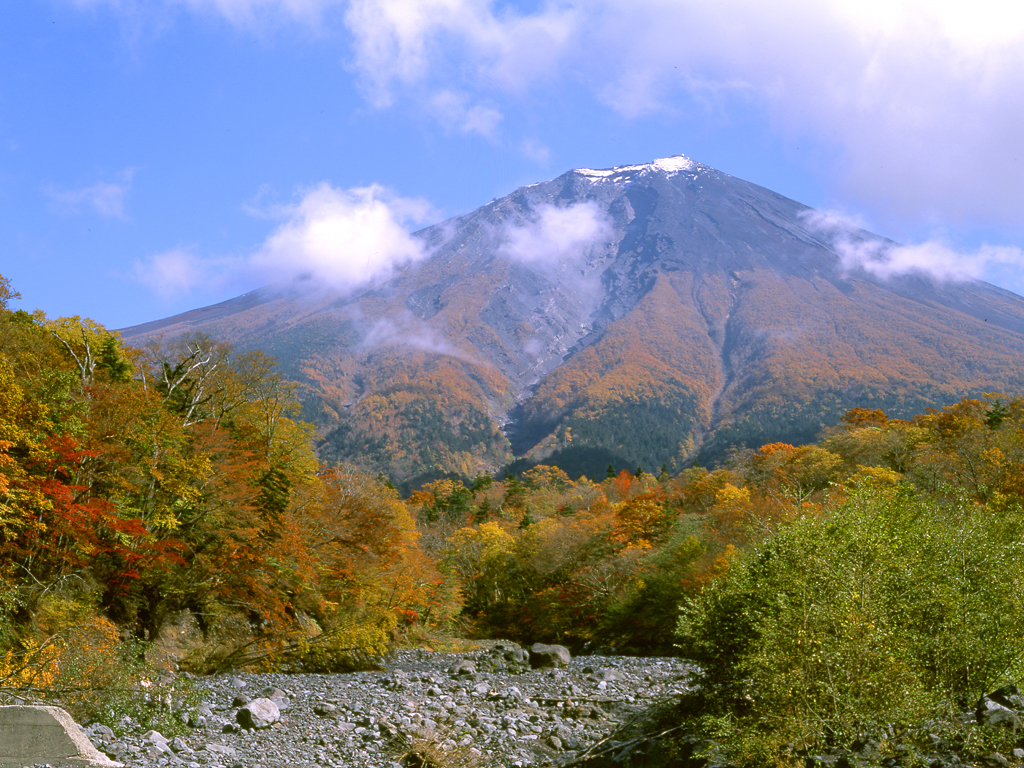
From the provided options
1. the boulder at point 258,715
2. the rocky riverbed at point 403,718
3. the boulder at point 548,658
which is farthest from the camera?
→ the boulder at point 548,658

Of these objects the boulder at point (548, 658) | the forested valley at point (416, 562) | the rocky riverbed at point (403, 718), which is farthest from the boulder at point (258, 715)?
the boulder at point (548, 658)

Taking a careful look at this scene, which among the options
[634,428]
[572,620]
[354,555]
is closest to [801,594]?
[354,555]

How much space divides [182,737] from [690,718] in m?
12.0

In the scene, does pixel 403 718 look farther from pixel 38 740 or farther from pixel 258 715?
pixel 38 740

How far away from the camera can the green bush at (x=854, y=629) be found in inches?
470

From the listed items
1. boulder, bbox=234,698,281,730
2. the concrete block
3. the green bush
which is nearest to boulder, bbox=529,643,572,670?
boulder, bbox=234,698,281,730

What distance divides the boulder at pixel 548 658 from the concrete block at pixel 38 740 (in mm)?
21253

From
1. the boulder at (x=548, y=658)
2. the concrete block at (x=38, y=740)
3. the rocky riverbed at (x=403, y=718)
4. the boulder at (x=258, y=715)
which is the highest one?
the concrete block at (x=38, y=740)

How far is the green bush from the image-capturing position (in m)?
11.9

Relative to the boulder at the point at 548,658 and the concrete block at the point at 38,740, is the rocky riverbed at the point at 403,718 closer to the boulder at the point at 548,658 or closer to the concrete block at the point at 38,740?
the concrete block at the point at 38,740

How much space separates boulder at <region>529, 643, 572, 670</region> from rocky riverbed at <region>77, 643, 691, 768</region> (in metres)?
2.06

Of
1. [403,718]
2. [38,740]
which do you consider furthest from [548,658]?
[38,740]

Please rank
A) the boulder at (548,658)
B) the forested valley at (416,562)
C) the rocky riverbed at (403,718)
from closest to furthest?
the forested valley at (416,562), the rocky riverbed at (403,718), the boulder at (548,658)

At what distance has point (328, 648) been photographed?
3041 cm
